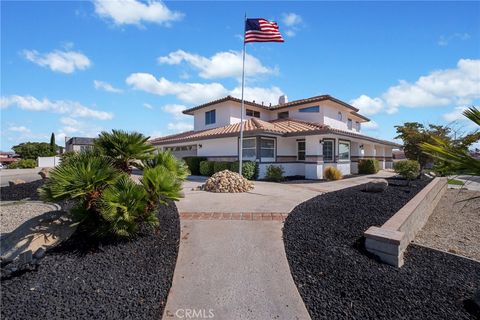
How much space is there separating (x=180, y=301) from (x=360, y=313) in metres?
2.17

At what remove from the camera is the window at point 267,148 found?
15766 mm

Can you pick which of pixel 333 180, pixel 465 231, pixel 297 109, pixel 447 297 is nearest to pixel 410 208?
pixel 465 231

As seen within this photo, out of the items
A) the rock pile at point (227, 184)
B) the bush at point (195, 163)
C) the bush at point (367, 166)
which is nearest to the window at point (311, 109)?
the bush at point (367, 166)

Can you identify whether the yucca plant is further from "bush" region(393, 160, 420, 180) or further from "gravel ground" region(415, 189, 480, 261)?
"bush" region(393, 160, 420, 180)

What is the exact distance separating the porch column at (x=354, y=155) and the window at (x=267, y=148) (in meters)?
8.81

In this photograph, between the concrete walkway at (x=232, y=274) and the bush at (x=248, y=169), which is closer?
the concrete walkway at (x=232, y=274)

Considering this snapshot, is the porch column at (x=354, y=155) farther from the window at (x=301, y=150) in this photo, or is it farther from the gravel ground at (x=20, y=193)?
the gravel ground at (x=20, y=193)

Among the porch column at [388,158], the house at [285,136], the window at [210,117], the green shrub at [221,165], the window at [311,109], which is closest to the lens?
the house at [285,136]

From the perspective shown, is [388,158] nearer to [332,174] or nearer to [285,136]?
[332,174]

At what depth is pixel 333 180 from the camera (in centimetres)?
1481

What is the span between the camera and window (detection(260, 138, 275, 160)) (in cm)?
1577

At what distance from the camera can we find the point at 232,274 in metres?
3.74

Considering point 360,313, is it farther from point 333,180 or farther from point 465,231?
point 333,180

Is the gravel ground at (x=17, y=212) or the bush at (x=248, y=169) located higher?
the bush at (x=248, y=169)
